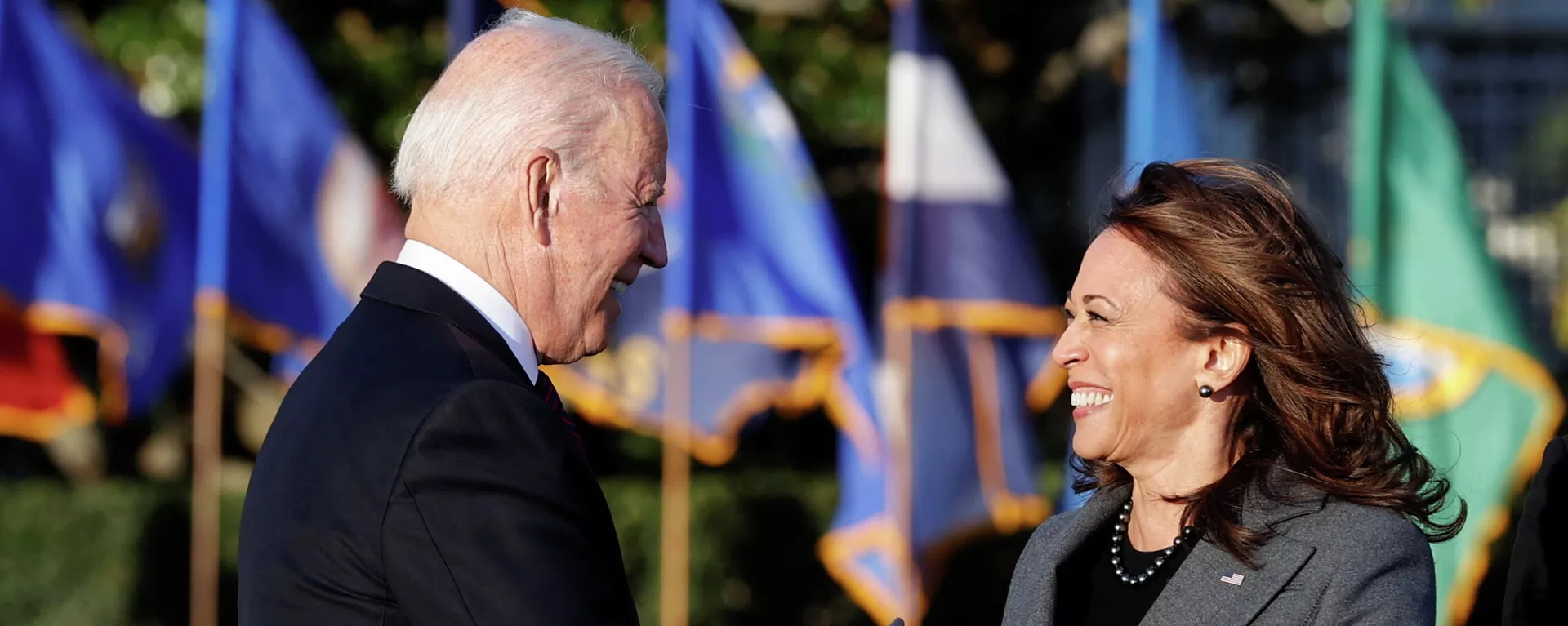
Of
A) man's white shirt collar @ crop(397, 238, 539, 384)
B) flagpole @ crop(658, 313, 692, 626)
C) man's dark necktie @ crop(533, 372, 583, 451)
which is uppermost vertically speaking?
man's white shirt collar @ crop(397, 238, 539, 384)

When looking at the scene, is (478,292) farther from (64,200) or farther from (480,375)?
(64,200)

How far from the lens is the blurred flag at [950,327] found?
738 cm

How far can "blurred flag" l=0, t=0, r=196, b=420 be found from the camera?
7375 millimetres

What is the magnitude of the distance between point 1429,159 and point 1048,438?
5084 mm

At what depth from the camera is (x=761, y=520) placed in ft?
32.9

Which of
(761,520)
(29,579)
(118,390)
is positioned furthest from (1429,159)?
(29,579)

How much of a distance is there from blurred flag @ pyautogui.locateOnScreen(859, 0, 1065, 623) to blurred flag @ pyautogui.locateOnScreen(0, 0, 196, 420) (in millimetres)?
3209

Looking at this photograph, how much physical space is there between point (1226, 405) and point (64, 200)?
6085 mm

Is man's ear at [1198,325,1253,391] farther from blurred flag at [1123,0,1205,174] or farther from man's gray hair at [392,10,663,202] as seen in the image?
blurred flag at [1123,0,1205,174]

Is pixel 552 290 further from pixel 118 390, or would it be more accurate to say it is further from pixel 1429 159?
pixel 118 390

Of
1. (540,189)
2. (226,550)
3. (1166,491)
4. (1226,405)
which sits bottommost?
(226,550)

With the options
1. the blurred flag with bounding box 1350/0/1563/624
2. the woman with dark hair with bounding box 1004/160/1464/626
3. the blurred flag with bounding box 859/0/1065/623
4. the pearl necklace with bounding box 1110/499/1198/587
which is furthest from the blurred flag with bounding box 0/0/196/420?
the woman with dark hair with bounding box 1004/160/1464/626

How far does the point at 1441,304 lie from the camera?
7.04m

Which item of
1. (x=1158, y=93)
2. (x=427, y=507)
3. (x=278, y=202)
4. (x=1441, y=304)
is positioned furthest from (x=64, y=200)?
(x=427, y=507)
